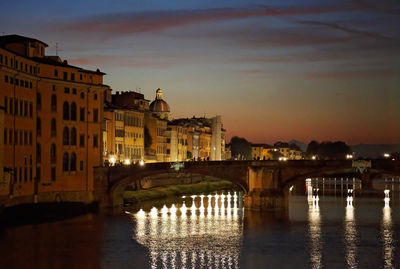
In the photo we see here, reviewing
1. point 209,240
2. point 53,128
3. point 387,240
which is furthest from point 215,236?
point 53,128

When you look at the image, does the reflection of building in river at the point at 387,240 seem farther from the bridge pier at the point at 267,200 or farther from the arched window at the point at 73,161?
the arched window at the point at 73,161

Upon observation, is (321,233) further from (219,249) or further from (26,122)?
(26,122)

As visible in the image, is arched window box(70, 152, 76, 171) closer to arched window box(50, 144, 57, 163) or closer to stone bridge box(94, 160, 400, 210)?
arched window box(50, 144, 57, 163)

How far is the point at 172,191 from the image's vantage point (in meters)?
110

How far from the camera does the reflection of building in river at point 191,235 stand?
166ft

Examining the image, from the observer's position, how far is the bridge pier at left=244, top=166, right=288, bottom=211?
80.8m

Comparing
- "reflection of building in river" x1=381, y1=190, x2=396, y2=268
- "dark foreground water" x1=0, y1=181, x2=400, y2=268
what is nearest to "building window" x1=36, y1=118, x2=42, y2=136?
"dark foreground water" x1=0, y1=181, x2=400, y2=268

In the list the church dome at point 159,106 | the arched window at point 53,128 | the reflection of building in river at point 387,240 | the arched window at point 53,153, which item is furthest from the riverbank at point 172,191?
the church dome at point 159,106

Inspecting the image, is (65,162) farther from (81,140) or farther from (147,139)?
(147,139)

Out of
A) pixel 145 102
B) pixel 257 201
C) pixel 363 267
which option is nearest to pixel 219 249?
pixel 363 267

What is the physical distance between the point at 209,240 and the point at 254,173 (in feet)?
75.7

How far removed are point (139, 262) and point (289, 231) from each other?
1769cm

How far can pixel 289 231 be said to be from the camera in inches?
2522

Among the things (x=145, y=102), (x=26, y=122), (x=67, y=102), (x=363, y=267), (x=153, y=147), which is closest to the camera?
(x=363, y=267)
